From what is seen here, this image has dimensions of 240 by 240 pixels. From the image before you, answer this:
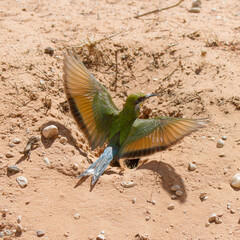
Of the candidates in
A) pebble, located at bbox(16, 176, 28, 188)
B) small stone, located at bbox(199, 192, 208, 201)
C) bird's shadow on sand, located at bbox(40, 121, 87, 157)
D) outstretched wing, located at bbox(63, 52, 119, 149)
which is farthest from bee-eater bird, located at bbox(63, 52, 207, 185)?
pebble, located at bbox(16, 176, 28, 188)

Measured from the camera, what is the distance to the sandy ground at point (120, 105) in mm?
2531

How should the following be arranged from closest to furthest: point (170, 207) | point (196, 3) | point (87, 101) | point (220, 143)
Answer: point (170, 207)
point (220, 143)
point (87, 101)
point (196, 3)

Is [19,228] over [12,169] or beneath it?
beneath

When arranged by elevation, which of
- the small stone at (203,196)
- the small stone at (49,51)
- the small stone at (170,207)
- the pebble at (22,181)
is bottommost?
the small stone at (170,207)

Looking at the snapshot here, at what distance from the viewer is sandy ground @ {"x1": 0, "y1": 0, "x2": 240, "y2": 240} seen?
2.53 meters

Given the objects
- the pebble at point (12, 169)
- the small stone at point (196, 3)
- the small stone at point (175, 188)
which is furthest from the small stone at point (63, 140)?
the small stone at point (196, 3)

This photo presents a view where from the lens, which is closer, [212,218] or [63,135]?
[212,218]

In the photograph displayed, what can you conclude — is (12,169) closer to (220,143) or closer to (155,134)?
(155,134)

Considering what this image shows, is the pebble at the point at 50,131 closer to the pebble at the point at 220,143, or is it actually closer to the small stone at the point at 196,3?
the pebble at the point at 220,143

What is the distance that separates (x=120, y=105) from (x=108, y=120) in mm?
800

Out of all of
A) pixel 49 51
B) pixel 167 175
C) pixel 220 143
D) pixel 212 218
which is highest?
pixel 49 51

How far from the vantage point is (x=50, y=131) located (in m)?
3.14

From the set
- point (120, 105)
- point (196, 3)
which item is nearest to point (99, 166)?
point (120, 105)

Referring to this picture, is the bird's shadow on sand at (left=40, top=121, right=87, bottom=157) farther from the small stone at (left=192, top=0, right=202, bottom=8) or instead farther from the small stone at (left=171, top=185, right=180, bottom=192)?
the small stone at (left=192, top=0, right=202, bottom=8)
